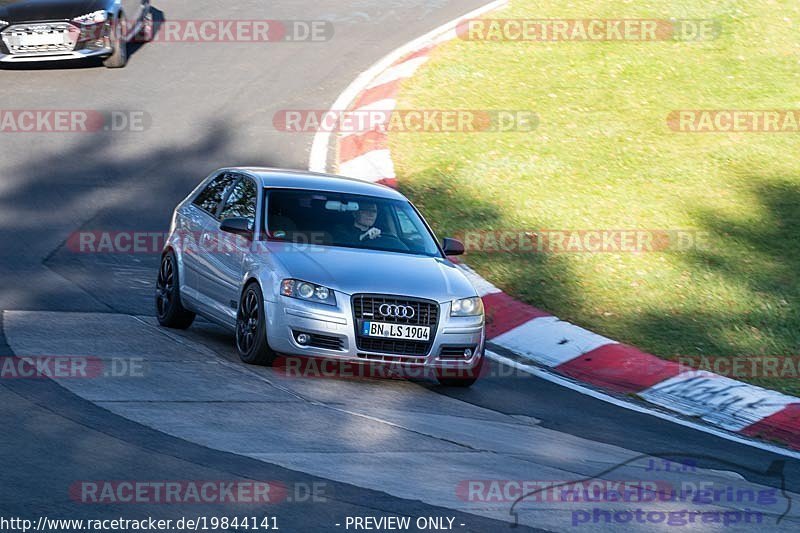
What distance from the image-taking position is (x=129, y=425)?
799 cm

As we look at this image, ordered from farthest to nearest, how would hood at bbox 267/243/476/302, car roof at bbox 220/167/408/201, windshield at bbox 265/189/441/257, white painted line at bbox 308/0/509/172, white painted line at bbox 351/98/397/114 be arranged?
white painted line at bbox 351/98/397/114, white painted line at bbox 308/0/509/172, car roof at bbox 220/167/408/201, windshield at bbox 265/189/441/257, hood at bbox 267/243/476/302

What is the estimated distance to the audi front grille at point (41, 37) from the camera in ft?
63.3

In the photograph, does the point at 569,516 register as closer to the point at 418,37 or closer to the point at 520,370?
the point at 520,370

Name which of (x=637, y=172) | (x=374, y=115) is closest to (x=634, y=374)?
(x=637, y=172)

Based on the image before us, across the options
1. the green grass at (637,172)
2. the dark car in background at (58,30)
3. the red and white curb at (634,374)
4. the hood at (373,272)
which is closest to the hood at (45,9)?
the dark car in background at (58,30)

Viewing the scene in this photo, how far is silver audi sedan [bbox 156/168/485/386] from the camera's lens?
975 centimetres

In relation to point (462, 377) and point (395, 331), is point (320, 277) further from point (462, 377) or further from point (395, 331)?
point (462, 377)

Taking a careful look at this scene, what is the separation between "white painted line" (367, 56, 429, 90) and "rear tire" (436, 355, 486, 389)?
963cm

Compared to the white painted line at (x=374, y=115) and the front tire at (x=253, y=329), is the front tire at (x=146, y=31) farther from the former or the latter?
the front tire at (x=253, y=329)

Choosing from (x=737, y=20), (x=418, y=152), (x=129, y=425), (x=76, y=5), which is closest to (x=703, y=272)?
(x=418, y=152)

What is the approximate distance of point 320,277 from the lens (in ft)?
32.3

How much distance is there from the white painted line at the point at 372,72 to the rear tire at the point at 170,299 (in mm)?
4602

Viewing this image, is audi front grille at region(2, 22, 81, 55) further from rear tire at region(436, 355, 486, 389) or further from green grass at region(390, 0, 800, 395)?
rear tire at region(436, 355, 486, 389)

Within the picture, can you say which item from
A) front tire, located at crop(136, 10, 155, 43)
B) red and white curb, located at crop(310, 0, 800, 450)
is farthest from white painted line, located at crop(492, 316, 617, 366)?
front tire, located at crop(136, 10, 155, 43)
